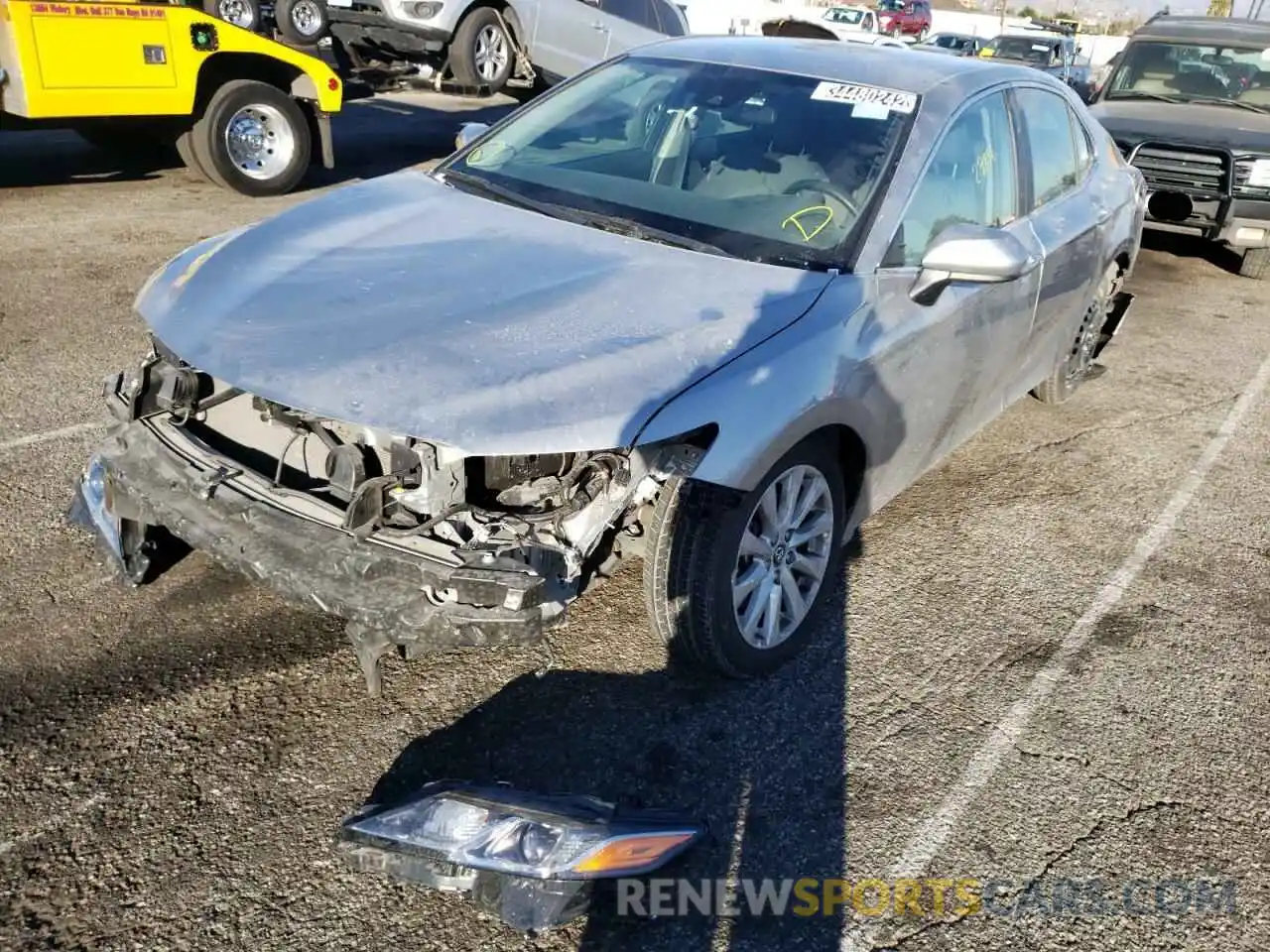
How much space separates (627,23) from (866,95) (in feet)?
32.6

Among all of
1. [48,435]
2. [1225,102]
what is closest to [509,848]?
[48,435]

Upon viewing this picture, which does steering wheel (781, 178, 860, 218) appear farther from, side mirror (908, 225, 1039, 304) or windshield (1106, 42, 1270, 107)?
windshield (1106, 42, 1270, 107)

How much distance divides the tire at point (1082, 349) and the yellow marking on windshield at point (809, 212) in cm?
235

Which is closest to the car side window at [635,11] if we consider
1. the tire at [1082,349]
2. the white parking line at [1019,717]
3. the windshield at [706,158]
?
the tire at [1082,349]

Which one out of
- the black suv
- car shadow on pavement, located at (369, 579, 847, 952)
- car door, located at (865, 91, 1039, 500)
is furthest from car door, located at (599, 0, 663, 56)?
car shadow on pavement, located at (369, 579, 847, 952)

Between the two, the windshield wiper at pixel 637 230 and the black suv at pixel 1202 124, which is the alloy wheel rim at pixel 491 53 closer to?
the black suv at pixel 1202 124

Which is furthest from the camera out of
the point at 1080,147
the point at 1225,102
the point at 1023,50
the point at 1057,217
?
the point at 1023,50

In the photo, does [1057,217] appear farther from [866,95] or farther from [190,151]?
[190,151]

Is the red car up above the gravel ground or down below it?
above

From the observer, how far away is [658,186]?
3803 millimetres

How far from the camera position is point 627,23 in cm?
1277

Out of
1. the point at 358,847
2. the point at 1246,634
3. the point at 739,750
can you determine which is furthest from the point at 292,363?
the point at 1246,634

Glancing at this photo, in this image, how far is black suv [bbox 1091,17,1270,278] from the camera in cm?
833

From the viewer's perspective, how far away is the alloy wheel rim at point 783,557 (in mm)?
3137
